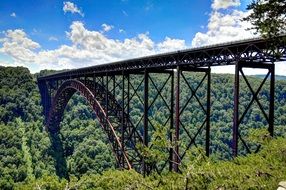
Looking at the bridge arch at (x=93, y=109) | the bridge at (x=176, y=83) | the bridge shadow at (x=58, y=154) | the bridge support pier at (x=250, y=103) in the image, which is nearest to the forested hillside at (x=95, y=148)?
the bridge shadow at (x=58, y=154)

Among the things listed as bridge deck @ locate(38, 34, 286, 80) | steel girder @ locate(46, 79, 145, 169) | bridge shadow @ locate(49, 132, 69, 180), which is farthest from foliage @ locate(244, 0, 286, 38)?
bridge shadow @ locate(49, 132, 69, 180)

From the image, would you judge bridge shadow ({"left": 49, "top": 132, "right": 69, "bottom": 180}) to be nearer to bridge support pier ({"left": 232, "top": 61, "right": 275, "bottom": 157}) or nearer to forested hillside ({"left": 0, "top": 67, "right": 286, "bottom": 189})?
forested hillside ({"left": 0, "top": 67, "right": 286, "bottom": 189})

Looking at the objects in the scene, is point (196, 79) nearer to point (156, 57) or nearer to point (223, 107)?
point (223, 107)

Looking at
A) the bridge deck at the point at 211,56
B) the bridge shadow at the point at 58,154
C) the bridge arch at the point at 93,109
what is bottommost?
the bridge shadow at the point at 58,154

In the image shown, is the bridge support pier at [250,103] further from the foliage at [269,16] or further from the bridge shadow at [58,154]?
the bridge shadow at [58,154]

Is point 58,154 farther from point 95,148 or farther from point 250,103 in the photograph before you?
point 250,103

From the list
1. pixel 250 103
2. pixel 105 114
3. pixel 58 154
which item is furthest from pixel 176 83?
pixel 58 154
